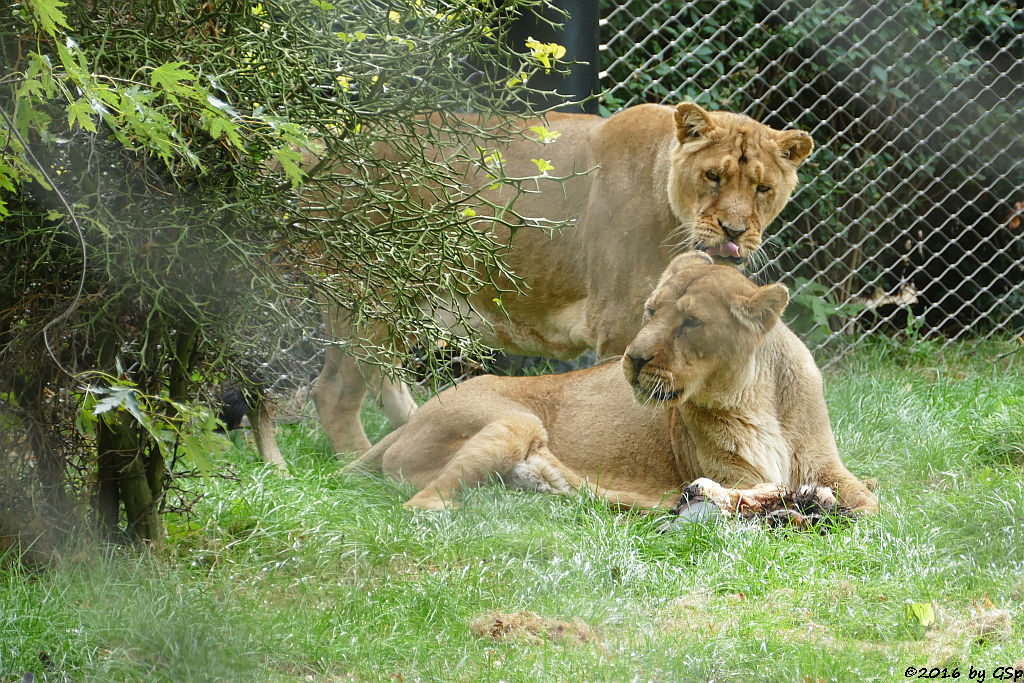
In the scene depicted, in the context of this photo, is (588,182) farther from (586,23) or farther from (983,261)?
(983,261)

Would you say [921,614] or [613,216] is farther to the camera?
[613,216]

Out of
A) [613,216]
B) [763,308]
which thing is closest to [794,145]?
[613,216]

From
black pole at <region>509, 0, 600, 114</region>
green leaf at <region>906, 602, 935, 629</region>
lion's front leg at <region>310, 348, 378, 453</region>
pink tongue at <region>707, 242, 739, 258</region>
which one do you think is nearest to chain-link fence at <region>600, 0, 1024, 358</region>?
black pole at <region>509, 0, 600, 114</region>

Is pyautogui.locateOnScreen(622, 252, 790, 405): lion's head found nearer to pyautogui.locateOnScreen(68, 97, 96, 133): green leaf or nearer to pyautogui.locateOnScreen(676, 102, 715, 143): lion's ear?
pyautogui.locateOnScreen(676, 102, 715, 143): lion's ear

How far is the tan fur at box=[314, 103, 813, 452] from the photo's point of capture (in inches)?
176

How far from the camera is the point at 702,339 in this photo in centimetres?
373

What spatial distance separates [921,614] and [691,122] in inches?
93.1

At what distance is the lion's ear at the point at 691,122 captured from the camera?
176 inches

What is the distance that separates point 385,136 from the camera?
10.5 ft

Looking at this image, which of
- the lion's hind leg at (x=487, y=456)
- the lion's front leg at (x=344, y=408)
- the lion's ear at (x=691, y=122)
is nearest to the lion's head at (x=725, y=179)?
the lion's ear at (x=691, y=122)

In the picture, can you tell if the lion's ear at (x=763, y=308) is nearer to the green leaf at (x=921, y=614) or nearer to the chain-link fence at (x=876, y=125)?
the green leaf at (x=921, y=614)

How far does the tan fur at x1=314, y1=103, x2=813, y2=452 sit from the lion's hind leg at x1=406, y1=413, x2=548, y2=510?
640 millimetres

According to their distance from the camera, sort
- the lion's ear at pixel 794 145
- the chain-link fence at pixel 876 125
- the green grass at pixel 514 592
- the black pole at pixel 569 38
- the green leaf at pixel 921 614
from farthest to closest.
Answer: the chain-link fence at pixel 876 125
the black pole at pixel 569 38
the lion's ear at pixel 794 145
the green leaf at pixel 921 614
the green grass at pixel 514 592

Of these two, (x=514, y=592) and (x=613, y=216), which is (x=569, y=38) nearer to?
(x=613, y=216)
